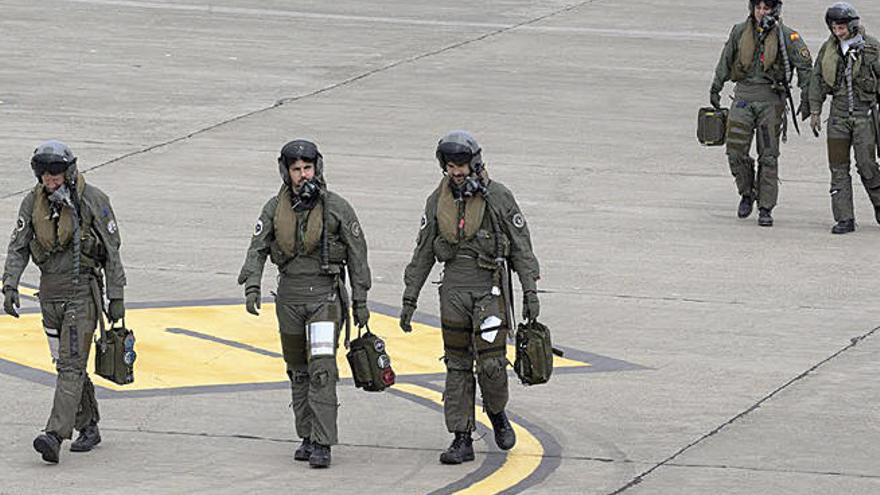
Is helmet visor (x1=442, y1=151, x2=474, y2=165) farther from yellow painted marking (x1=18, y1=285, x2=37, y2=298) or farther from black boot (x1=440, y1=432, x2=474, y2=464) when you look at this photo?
yellow painted marking (x1=18, y1=285, x2=37, y2=298)

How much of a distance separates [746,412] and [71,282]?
14.0ft

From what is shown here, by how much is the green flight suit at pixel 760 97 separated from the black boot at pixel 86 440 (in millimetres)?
8712

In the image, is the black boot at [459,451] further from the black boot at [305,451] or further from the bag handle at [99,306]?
the bag handle at [99,306]

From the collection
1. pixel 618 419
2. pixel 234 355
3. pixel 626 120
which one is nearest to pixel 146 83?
pixel 626 120

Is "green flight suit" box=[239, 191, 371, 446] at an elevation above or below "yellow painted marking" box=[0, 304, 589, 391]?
above

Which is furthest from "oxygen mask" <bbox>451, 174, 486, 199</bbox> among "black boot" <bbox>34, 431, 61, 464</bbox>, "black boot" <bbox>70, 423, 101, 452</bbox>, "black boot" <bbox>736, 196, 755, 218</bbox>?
"black boot" <bbox>736, 196, 755, 218</bbox>

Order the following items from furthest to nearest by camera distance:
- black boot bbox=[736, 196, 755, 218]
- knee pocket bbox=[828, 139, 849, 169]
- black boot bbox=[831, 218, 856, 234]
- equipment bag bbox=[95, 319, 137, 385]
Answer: black boot bbox=[736, 196, 755, 218] → black boot bbox=[831, 218, 856, 234] → knee pocket bbox=[828, 139, 849, 169] → equipment bag bbox=[95, 319, 137, 385]

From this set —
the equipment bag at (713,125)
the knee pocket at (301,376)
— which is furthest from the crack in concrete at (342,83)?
the knee pocket at (301,376)

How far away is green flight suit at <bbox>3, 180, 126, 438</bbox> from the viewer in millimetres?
11977

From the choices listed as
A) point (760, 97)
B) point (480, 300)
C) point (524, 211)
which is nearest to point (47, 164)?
point (480, 300)

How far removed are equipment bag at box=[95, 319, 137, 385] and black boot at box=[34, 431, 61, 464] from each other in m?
→ 0.49

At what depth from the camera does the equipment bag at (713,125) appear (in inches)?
765

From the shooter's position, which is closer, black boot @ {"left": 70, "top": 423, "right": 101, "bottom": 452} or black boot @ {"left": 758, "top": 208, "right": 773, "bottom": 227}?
black boot @ {"left": 70, "top": 423, "right": 101, "bottom": 452}

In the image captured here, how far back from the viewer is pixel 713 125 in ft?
63.9
